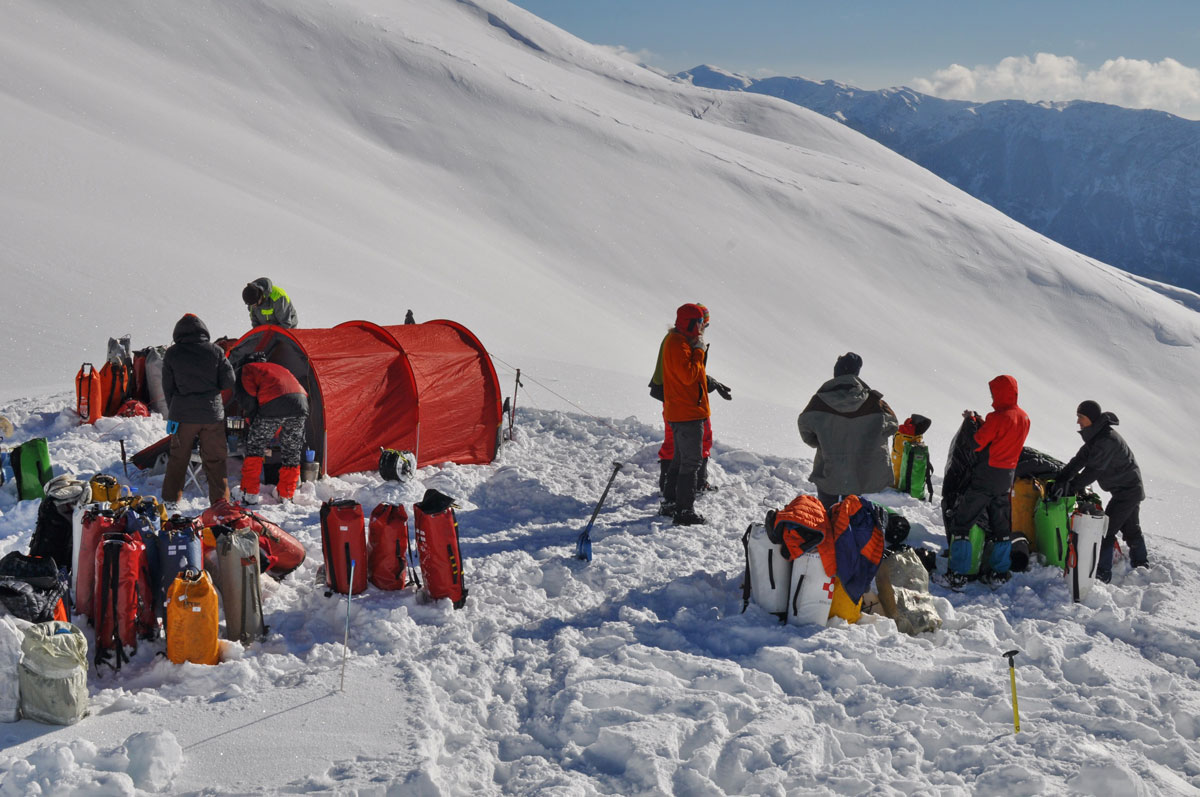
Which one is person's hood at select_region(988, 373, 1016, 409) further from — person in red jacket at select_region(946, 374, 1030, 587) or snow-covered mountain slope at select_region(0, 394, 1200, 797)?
snow-covered mountain slope at select_region(0, 394, 1200, 797)

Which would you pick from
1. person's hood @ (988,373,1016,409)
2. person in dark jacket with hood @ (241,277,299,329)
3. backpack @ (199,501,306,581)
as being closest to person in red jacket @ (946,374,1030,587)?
person's hood @ (988,373,1016,409)

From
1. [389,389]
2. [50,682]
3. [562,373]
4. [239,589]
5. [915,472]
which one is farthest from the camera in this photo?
[562,373]

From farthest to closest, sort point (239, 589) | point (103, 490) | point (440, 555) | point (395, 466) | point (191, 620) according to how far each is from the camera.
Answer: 1. point (395, 466)
2. point (103, 490)
3. point (440, 555)
4. point (239, 589)
5. point (191, 620)

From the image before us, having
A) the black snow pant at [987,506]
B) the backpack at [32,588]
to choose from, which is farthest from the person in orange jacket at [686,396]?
the backpack at [32,588]

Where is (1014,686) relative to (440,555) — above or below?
above

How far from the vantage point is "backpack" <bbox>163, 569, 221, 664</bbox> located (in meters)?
5.20

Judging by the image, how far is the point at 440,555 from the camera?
6301 millimetres

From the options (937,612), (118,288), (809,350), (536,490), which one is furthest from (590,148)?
(937,612)

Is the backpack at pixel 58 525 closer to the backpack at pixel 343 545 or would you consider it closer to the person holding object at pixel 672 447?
the backpack at pixel 343 545

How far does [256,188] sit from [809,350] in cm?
1666

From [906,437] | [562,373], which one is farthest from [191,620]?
[562,373]

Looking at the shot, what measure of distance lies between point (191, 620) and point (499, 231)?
25.9 m

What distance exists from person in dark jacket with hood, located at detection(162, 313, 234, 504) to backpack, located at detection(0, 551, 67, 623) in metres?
2.50

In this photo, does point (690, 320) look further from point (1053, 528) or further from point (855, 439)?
point (1053, 528)
